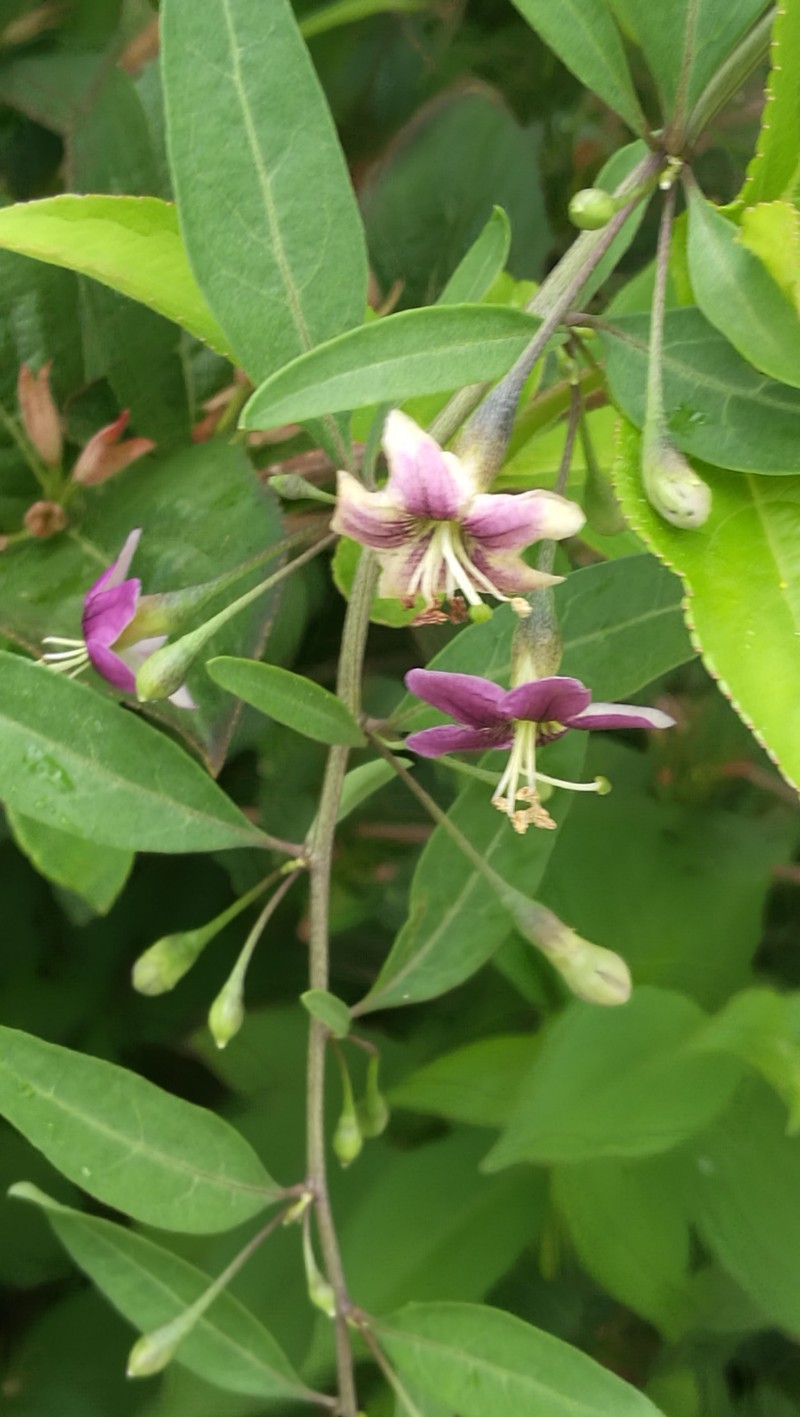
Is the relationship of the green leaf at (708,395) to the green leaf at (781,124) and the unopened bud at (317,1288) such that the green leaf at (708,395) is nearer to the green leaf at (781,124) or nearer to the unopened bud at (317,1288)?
the green leaf at (781,124)

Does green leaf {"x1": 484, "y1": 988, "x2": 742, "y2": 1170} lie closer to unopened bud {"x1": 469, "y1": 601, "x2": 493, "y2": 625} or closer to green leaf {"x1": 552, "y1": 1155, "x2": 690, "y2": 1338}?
green leaf {"x1": 552, "y1": 1155, "x2": 690, "y2": 1338}

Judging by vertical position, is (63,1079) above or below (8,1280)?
above

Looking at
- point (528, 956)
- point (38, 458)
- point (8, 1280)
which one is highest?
point (38, 458)

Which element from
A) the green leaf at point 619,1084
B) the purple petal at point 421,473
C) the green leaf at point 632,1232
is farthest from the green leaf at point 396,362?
the green leaf at point 632,1232

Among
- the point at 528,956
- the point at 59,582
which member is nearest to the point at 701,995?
the point at 528,956

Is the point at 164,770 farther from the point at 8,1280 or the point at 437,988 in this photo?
the point at 8,1280

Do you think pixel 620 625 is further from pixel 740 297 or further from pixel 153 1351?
pixel 153 1351
